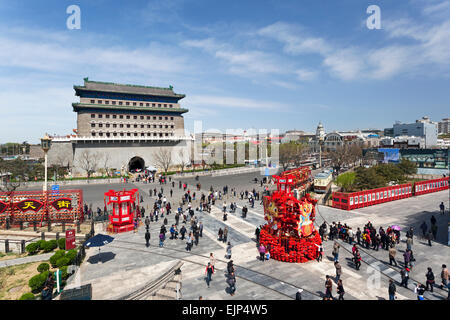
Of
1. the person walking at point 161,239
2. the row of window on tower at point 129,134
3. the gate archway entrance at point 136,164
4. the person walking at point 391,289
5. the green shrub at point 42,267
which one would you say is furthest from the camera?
the gate archway entrance at point 136,164

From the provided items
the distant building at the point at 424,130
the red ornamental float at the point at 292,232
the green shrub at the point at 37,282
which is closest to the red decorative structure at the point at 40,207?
the green shrub at the point at 37,282

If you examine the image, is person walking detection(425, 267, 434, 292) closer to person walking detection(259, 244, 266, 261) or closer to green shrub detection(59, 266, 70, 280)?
person walking detection(259, 244, 266, 261)

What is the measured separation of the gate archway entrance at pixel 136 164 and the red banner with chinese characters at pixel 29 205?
3680 cm

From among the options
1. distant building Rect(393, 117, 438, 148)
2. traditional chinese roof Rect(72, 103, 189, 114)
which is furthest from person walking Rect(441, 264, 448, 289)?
distant building Rect(393, 117, 438, 148)

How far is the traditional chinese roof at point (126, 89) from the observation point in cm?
5342

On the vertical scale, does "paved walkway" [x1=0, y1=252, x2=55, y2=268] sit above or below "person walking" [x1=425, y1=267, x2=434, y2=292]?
below

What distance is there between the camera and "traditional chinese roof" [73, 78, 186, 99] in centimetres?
5342

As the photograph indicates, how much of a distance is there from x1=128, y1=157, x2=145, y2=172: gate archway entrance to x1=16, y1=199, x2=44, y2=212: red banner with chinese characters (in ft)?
121

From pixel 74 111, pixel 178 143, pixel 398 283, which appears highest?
pixel 74 111

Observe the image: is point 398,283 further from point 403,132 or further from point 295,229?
point 403,132

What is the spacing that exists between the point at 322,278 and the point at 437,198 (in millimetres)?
26353

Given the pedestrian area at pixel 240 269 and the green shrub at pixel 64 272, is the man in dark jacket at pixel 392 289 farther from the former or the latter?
the green shrub at pixel 64 272

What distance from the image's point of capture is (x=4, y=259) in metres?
15.2

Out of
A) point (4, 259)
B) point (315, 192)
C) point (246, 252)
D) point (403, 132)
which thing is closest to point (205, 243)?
point (246, 252)
